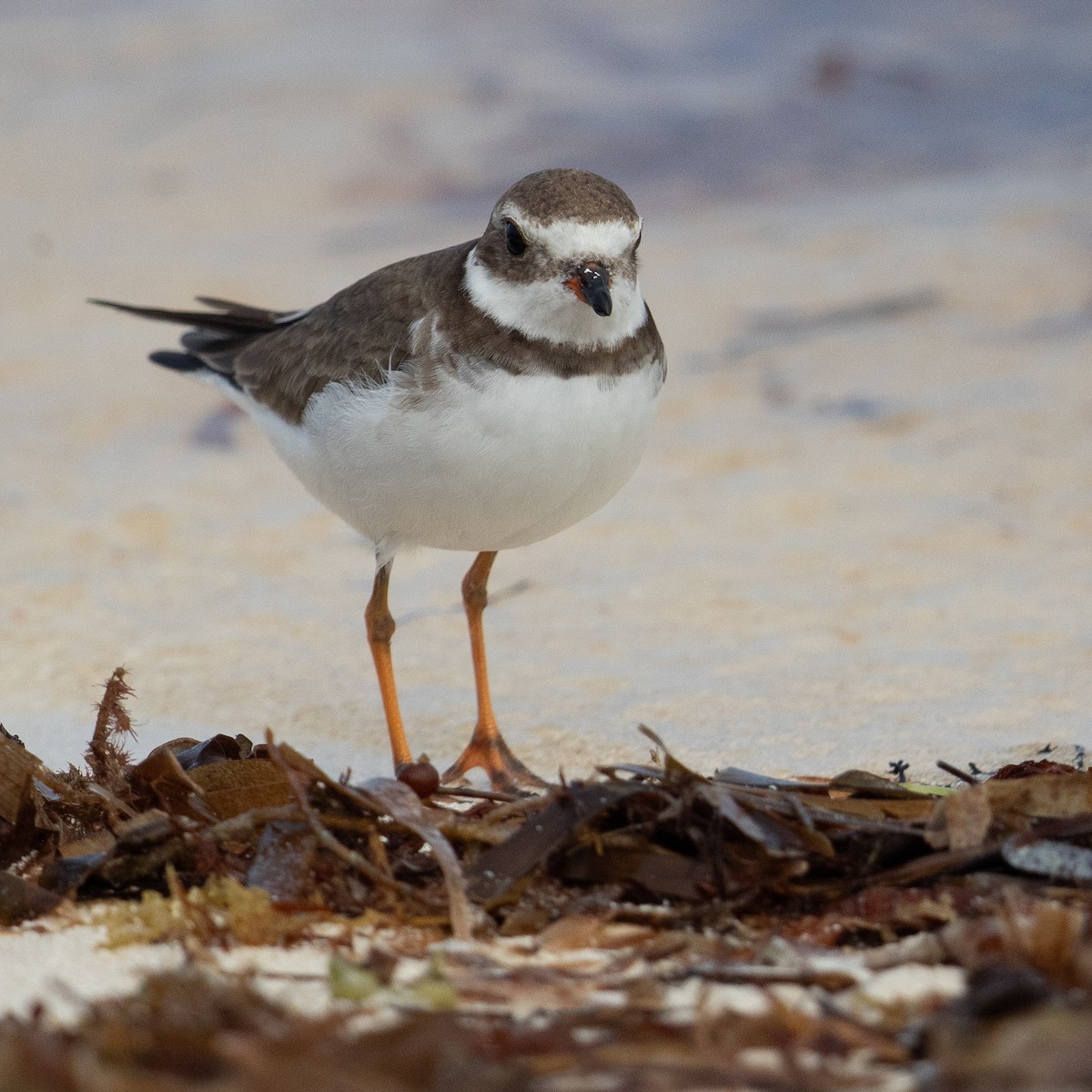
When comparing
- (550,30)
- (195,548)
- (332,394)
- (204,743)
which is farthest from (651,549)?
(550,30)

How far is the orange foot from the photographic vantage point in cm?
497

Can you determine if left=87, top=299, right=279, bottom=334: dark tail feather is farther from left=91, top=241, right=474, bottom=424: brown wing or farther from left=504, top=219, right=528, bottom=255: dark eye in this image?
left=504, top=219, right=528, bottom=255: dark eye

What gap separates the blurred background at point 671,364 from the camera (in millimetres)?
5641

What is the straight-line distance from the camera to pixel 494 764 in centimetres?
508

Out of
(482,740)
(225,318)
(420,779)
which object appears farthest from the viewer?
(225,318)

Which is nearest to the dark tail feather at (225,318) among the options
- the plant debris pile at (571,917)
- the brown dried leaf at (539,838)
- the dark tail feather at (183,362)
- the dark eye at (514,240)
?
the dark tail feather at (183,362)

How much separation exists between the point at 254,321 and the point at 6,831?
3.18m

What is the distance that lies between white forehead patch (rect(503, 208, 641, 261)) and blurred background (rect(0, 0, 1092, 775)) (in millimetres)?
1587

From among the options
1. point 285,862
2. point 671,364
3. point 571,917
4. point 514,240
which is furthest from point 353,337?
point 671,364

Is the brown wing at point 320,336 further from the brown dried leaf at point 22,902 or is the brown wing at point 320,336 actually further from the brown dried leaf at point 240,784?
the brown dried leaf at point 22,902

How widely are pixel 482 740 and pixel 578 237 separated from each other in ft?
5.78

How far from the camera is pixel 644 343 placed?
4738 mm

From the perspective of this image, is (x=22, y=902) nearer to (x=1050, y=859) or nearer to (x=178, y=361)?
(x=1050, y=859)

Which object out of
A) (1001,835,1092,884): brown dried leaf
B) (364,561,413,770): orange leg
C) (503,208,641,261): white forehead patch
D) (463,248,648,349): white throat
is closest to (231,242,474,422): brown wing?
(463,248,648,349): white throat
